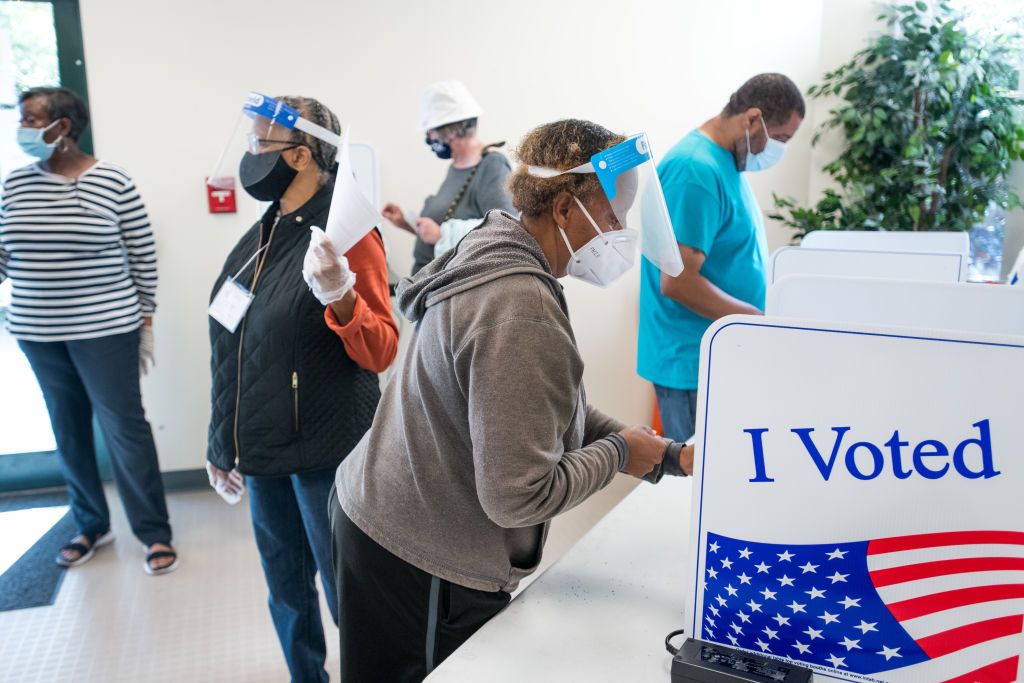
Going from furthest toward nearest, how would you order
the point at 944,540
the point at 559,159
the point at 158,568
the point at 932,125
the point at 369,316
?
Result: the point at 932,125
the point at 158,568
the point at 369,316
the point at 559,159
the point at 944,540

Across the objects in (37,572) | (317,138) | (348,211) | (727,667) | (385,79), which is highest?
(385,79)

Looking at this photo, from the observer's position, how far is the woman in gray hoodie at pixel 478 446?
35.3 inches

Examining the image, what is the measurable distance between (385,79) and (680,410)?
193 centimetres

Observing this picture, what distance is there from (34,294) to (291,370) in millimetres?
1473

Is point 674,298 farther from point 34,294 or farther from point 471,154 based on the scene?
point 34,294

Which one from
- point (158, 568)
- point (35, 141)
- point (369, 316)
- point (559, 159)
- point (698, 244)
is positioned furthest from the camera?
point (158, 568)

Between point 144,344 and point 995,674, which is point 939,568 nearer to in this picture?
point 995,674

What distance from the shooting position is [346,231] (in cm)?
133

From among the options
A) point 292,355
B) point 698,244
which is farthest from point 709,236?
point 292,355

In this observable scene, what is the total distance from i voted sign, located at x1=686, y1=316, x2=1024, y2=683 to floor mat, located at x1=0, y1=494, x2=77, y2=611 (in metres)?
2.39

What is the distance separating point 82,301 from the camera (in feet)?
8.13

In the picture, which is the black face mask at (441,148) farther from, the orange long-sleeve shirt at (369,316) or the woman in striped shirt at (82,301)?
the orange long-sleeve shirt at (369,316)

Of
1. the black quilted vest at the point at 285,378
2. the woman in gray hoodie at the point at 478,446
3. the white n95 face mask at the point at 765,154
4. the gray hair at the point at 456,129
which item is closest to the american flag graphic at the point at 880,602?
the woman in gray hoodie at the point at 478,446

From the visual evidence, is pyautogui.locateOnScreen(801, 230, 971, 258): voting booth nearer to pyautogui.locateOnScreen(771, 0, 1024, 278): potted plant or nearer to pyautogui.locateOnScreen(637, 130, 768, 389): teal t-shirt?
pyautogui.locateOnScreen(637, 130, 768, 389): teal t-shirt
